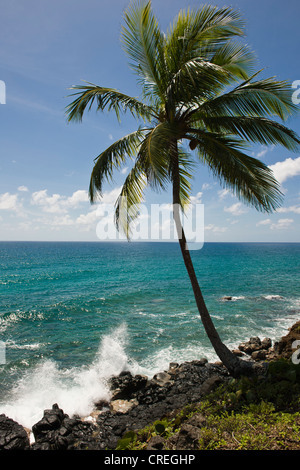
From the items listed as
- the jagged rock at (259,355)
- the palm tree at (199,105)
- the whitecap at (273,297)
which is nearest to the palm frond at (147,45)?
the palm tree at (199,105)

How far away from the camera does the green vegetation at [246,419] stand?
4.18 meters

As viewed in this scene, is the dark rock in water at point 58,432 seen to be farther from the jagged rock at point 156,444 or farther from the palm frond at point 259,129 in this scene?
the palm frond at point 259,129

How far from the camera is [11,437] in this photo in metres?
6.48

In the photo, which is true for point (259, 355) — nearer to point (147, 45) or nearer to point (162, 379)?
point (162, 379)

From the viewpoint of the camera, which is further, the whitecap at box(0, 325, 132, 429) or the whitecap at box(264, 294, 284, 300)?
the whitecap at box(264, 294, 284, 300)

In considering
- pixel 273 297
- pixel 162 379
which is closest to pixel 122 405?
pixel 162 379

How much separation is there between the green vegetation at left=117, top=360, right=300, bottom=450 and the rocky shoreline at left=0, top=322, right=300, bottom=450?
85cm

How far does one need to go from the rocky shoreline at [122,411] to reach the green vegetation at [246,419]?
847 millimetres

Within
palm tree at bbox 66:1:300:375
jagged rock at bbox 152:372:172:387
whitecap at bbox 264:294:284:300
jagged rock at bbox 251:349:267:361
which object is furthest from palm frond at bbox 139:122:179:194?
whitecap at bbox 264:294:284:300

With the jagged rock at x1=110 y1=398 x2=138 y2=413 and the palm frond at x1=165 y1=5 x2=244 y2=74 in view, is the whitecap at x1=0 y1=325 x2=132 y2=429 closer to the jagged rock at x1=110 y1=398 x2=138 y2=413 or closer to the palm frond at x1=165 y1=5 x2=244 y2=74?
the jagged rock at x1=110 y1=398 x2=138 y2=413

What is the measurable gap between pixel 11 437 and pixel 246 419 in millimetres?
5989

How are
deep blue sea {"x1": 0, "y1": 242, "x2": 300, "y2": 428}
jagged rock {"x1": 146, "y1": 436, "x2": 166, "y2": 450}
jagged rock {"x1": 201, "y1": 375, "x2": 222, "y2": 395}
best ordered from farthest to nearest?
deep blue sea {"x1": 0, "y1": 242, "x2": 300, "y2": 428}
jagged rock {"x1": 201, "y1": 375, "x2": 222, "y2": 395}
jagged rock {"x1": 146, "y1": 436, "x2": 166, "y2": 450}

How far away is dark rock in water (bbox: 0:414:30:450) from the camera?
248 inches
